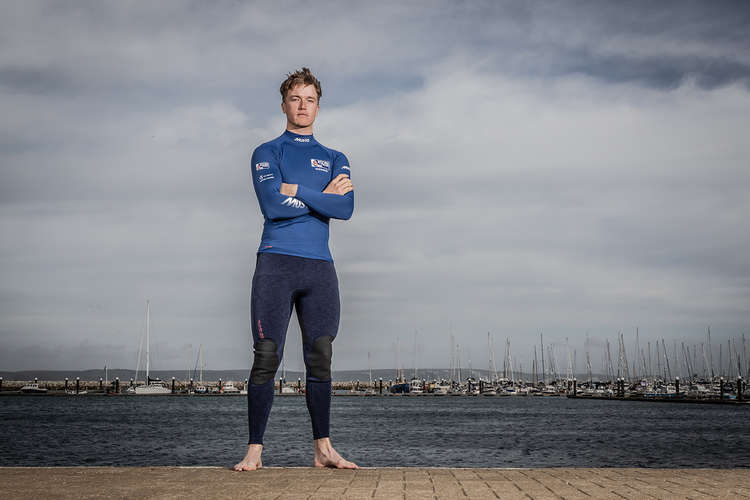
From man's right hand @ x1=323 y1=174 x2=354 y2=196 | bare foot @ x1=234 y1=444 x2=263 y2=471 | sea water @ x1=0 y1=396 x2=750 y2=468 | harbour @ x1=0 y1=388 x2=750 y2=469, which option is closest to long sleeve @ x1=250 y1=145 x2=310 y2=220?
man's right hand @ x1=323 y1=174 x2=354 y2=196

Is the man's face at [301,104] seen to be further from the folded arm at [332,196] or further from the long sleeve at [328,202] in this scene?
the long sleeve at [328,202]

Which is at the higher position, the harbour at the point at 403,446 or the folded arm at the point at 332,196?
the folded arm at the point at 332,196

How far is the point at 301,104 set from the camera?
23.6 ft

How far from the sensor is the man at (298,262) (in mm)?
6656

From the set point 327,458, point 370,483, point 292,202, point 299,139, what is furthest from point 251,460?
point 299,139

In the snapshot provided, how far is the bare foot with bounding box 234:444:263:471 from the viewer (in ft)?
20.6

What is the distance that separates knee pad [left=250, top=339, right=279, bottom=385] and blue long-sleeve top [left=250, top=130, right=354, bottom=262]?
851 mm

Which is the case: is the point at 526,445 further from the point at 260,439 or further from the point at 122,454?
the point at 260,439

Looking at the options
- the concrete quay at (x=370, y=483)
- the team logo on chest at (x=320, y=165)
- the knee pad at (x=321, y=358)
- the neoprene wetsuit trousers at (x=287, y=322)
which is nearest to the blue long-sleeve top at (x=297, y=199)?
the team logo on chest at (x=320, y=165)

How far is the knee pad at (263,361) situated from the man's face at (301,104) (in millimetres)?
2170

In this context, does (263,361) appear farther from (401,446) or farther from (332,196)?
(401,446)

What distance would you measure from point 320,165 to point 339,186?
1.05 ft

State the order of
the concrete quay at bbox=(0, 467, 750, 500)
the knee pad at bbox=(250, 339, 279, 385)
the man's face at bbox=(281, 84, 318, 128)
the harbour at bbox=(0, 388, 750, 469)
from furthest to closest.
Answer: the harbour at bbox=(0, 388, 750, 469)
the man's face at bbox=(281, 84, 318, 128)
the knee pad at bbox=(250, 339, 279, 385)
the concrete quay at bbox=(0, 467, 750, 500)

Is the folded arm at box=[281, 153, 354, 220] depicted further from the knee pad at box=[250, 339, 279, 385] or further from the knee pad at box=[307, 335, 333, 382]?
the knee pad at box=[250, 339, 279, 385]
